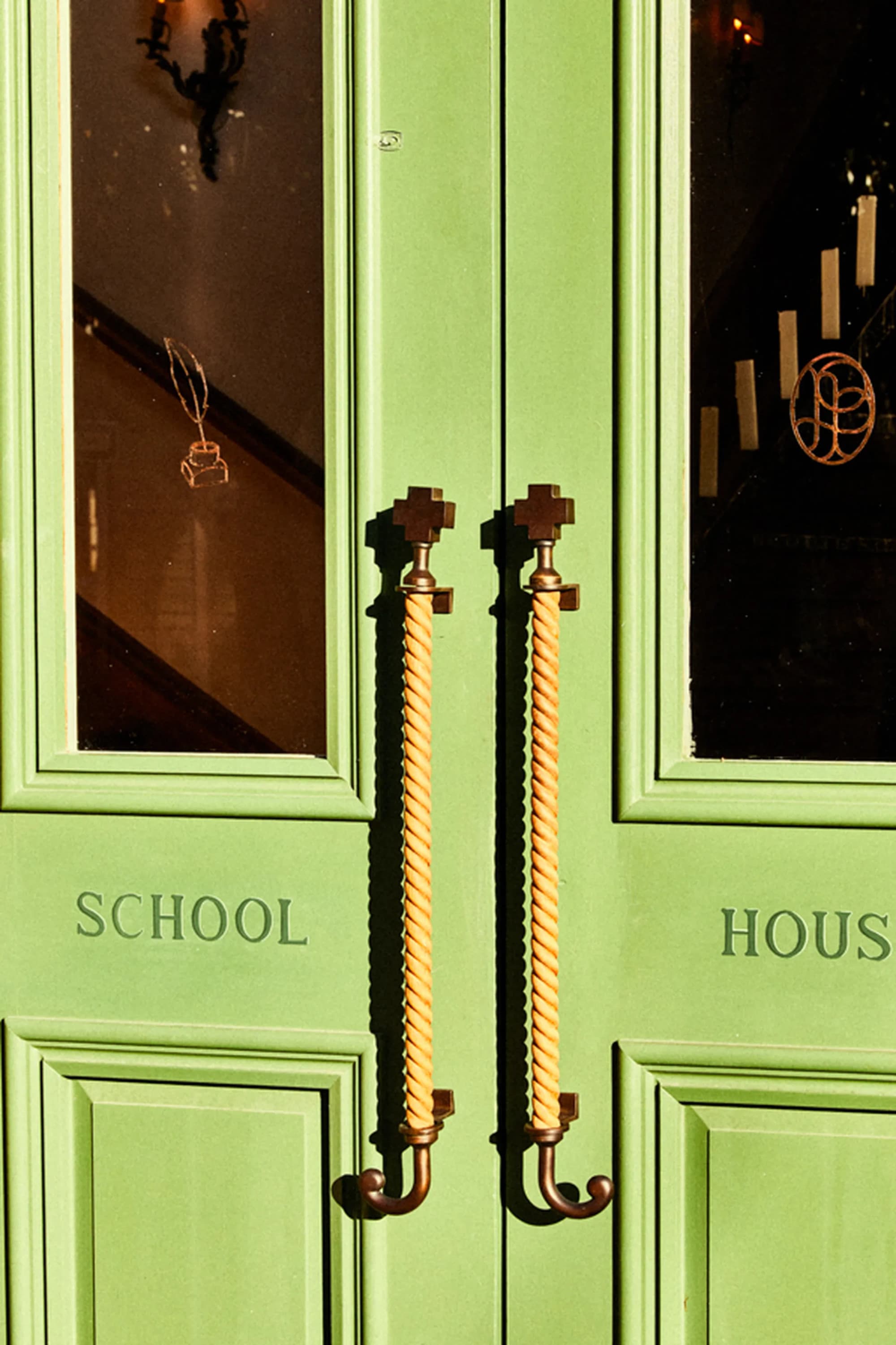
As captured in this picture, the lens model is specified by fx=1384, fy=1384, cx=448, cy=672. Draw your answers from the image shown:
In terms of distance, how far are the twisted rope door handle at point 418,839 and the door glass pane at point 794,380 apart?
274 millimetres

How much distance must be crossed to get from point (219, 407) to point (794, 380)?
583 mm

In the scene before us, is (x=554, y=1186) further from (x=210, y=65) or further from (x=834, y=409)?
(x=210, y=65)

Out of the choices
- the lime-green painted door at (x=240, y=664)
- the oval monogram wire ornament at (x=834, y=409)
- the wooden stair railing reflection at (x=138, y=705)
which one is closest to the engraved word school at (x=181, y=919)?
the lime-green painted door at (x=240, y=664)

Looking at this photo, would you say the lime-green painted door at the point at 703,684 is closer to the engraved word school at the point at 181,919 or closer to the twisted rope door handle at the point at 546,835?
the twisted rope door handle at the point at 546,835

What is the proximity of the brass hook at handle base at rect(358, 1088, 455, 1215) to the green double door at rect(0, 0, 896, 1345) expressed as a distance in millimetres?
32

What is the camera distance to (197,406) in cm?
144

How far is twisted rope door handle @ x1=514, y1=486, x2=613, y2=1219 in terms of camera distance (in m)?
1.29

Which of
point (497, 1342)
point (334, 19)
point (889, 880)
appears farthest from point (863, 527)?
point (497, 1342)

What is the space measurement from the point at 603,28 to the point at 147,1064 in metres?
1.14

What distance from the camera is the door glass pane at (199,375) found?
1409 millimetres

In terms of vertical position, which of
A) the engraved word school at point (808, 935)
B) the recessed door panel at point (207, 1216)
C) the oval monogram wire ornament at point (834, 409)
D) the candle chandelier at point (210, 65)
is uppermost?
the candle chandelier at point (210, 65)

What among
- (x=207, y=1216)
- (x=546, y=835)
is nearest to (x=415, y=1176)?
(x=207, y=1216)

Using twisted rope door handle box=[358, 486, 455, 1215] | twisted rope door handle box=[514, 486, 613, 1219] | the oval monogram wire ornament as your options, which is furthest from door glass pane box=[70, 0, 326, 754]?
the oval monogram wire ornament

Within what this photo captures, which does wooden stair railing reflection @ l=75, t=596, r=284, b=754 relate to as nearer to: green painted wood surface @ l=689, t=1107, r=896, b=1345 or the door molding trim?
the door molding trim
